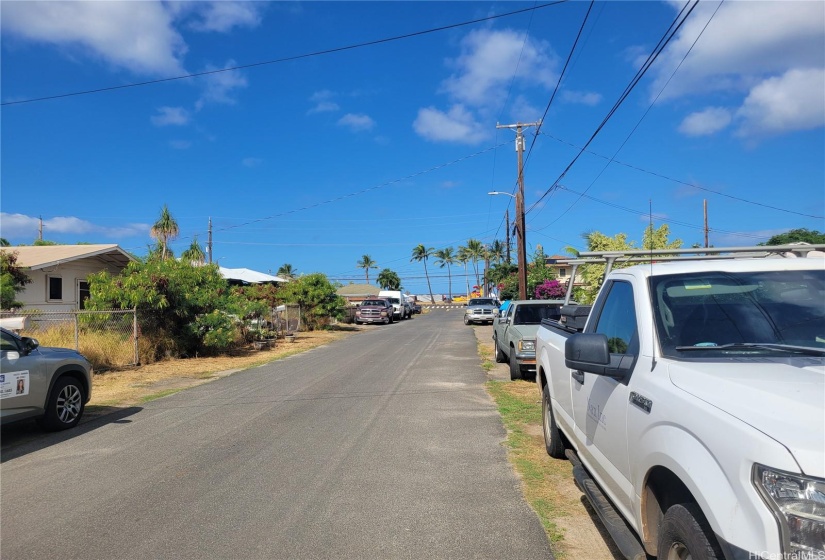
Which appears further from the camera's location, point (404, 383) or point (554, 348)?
point (404, 383)

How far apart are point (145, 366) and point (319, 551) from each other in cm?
1314

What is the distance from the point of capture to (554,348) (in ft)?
18.0

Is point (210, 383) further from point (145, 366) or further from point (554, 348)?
point (554, 348)

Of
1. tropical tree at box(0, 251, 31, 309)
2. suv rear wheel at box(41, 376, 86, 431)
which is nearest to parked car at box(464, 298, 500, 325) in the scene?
tropical tree at box(0, 251, 31, 309)

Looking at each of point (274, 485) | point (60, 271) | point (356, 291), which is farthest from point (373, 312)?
point (356, 291)

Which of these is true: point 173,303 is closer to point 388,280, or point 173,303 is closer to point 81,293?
point 81,293

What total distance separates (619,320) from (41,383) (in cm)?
739

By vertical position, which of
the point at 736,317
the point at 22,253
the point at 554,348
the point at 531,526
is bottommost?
the point at 531,526

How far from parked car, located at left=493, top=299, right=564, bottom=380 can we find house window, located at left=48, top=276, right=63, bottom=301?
1770 cm

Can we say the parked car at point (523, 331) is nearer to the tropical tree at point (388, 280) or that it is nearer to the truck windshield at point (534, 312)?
the truck windshield at point (534, 312)

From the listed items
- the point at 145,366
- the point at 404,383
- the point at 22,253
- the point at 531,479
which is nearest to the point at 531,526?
the point at 531,479

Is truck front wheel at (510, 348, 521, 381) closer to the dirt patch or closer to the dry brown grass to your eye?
the dirt patch

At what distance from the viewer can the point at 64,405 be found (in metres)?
7.97

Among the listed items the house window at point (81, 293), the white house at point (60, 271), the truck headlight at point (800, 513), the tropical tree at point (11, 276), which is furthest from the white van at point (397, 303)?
the truck headlight at point (800, 513)
